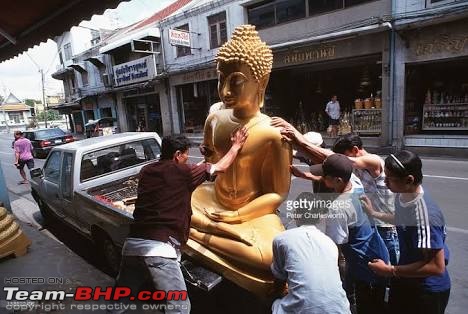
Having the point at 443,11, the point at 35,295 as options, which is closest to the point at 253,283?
the point at 35,295

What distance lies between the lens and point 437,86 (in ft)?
33.3

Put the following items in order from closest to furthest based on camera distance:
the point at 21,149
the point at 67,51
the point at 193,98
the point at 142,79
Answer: the point at 21,149 < the point at 193,98 < the point at 142,79 < the point at 67,51

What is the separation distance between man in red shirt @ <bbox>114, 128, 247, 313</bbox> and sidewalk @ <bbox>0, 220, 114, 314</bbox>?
978mm

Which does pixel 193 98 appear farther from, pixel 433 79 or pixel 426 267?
pixel 426 267

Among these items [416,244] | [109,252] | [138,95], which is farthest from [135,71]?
[416,244]

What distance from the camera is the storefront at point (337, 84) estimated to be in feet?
34.5

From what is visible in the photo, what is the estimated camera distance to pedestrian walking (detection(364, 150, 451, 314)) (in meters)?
1.74

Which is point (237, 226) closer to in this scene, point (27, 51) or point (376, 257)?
point (376, 257)

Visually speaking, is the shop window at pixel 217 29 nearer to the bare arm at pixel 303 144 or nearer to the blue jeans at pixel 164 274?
the bare arm at pixel 303 144

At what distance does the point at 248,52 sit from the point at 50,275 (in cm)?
327

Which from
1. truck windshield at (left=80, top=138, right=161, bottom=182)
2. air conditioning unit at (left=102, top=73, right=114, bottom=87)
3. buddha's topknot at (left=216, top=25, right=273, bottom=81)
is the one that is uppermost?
air conditioning unit at (left=102, top=73, right=114, bottom=87)

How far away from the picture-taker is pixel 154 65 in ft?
57.7

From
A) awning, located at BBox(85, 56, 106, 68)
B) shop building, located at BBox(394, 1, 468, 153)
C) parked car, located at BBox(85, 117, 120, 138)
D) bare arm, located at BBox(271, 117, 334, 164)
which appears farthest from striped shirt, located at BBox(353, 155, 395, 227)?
awning, located at BBox(85, 56, 106, 68)

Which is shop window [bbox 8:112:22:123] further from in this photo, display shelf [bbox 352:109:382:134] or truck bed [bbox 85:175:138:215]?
truck bed [bbox 85:175:138:215]
